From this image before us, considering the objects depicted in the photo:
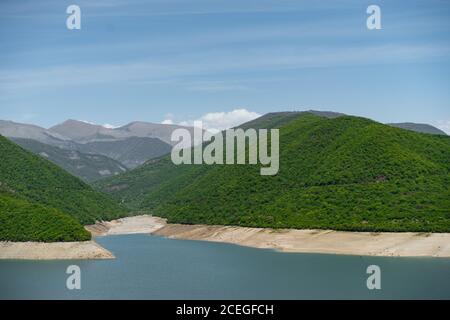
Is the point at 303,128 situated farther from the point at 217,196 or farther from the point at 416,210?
the point at 416,210

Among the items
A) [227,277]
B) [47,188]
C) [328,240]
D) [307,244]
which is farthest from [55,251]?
[47,188]

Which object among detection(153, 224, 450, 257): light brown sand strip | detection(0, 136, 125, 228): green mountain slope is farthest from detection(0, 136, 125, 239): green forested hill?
detection(153, 224, 450, 257): light brown sand strip

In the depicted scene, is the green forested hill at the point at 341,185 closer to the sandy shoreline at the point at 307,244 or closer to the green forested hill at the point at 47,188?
the sandy shoreline at the point at 307,244

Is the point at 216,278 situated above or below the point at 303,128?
below

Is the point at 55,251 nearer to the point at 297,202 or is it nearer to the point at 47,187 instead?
the point at 297,202

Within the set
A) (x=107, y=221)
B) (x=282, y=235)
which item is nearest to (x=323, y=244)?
(x=282, y=235)
